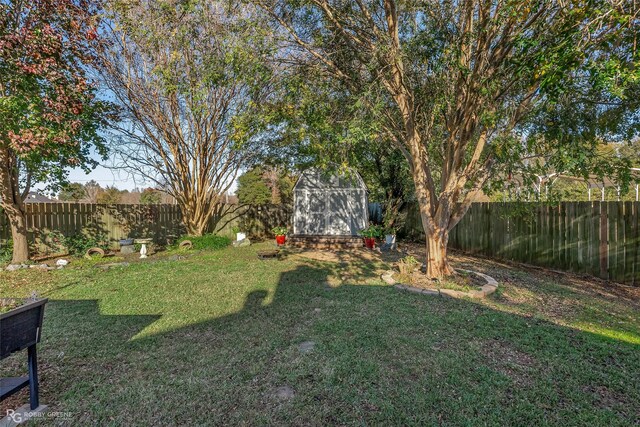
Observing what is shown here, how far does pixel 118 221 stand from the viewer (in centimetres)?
1095

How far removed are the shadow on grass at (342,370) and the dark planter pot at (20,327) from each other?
57 cm

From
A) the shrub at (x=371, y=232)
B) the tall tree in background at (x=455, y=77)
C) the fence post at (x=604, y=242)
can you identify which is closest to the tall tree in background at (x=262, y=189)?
the shrub at (x=371, y=232)

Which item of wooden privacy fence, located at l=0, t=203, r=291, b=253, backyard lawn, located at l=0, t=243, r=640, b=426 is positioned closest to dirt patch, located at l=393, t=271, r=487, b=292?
backyard lawn, located at l=0, t=243, r=640, b=426

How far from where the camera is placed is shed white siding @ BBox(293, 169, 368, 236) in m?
12.7

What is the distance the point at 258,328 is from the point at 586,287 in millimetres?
5781

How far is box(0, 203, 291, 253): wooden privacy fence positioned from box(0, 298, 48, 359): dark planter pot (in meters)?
8.60

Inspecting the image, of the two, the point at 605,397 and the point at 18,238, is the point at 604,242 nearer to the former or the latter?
the point at 605,397

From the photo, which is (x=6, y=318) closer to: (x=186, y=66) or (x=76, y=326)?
(x=76, y=326)

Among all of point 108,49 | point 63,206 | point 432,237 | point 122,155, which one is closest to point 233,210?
point 122,155

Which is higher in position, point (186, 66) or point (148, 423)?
point (186, 66)

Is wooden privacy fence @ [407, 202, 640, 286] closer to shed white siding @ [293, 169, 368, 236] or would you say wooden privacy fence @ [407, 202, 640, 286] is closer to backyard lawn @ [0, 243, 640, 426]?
backyard lawn @ [0, 243, 640, 426]

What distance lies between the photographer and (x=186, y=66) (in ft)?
29.7

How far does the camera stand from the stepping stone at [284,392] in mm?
2447

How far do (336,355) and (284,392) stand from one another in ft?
2.35
